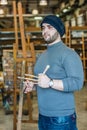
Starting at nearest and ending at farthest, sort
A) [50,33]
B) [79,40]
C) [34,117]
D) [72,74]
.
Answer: [72,74] < [50,33] < [34,117] < [79,40]

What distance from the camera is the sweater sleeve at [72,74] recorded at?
2221mm

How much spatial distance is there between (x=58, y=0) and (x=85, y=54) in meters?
12.2

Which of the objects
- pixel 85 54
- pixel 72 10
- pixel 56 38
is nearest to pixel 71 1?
pixel 72 10

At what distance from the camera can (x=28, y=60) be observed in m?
4.76

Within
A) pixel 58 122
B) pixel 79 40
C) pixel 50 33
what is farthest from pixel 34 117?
pixel 79 40

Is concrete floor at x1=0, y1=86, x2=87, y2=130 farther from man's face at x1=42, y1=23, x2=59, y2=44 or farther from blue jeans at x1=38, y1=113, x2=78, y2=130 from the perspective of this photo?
man's face at x1=42, y1=23, x2=59, y2=44

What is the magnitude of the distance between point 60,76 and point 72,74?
0.35 ft

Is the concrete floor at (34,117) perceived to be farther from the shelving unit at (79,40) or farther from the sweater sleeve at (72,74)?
the sweater sleeve at (72,74)

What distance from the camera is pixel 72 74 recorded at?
2240 mm

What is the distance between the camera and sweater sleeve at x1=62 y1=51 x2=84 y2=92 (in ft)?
7.29

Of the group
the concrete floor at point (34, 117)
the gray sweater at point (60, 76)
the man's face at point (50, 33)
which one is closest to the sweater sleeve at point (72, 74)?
the gray sweater at point (60, 76)

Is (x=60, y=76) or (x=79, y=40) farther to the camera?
(x=79, y=40)

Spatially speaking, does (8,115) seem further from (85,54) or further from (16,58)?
(85,54)

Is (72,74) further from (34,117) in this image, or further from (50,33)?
(34,117)
